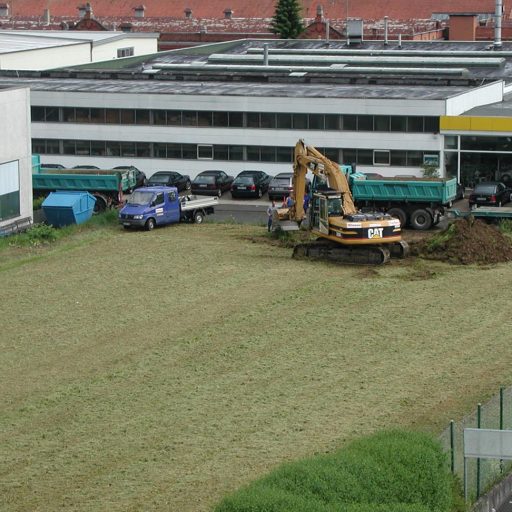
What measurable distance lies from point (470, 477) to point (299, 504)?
4.73 m

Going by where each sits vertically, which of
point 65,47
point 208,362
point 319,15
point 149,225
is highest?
point 319,15

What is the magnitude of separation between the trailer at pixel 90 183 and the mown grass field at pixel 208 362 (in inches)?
299

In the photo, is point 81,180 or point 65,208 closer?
point 65,208

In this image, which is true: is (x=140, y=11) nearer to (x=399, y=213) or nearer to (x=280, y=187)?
(x=280, y=187)

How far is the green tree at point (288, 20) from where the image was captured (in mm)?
100688

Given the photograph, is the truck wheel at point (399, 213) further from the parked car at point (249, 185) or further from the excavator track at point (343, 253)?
the parked car at point (249, 185)

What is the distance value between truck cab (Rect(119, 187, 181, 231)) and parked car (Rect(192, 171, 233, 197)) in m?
7.82

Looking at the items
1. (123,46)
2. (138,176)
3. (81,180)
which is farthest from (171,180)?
(123,46)

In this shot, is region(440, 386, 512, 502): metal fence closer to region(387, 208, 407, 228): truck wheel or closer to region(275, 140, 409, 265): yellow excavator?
region(275, 140, 409, 265): yellow excavator

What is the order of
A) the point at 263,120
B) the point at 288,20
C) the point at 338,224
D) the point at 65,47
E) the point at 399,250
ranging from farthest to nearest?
the point at 288,20, the point at 65,47, the point at 263,120, the point at 399,250, the point at 338,224

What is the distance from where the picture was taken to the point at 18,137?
49281 millimetres

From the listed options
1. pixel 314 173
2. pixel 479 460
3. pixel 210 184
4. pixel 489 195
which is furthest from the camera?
pixel 210 184

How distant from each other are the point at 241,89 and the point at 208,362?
32571 mm

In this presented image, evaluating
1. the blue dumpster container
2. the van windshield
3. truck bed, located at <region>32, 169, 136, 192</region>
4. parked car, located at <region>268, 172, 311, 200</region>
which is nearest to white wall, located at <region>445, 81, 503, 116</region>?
parked car, located at <region>268, 172, 311, 200</region>
